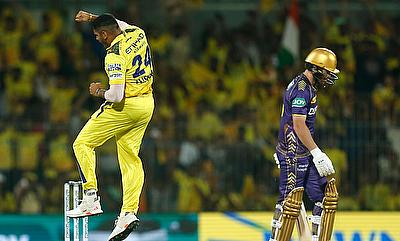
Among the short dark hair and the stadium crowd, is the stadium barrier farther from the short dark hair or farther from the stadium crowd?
the short dark hair

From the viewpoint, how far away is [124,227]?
13.1 meters

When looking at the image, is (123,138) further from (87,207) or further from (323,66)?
(323,66)

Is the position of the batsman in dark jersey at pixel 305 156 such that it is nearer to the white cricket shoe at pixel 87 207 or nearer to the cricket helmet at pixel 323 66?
the cricket helmet at pixel 323 66

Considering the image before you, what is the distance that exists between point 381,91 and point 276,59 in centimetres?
222

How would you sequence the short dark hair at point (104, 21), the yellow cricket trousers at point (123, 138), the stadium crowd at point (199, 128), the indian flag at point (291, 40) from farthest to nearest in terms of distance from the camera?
1. the indian flag at point (291, 40)
2. the stadium crowd at point (199, 128)
3. the yellow cricket trousers at point (123, 138)
4. the short dark hair at point (104, 21)

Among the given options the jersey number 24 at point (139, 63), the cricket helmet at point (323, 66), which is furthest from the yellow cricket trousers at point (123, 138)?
the cricket helmet at point (323, 66)

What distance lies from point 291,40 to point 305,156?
29.0 feet

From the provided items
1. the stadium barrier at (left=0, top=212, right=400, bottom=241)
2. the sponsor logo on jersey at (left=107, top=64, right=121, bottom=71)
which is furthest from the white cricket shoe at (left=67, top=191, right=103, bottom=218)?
the stadium barrier at (left=0, top=212, right=400, bottom=241)

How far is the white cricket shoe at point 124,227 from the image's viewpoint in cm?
1314

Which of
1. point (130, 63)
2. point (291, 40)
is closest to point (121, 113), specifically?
point (130, 63)

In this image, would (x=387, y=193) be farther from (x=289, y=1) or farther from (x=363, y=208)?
(x=289, y=1)

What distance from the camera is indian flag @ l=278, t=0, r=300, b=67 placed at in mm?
21770

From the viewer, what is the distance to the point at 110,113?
13172 mm

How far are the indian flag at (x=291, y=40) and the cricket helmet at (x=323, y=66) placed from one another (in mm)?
8400
